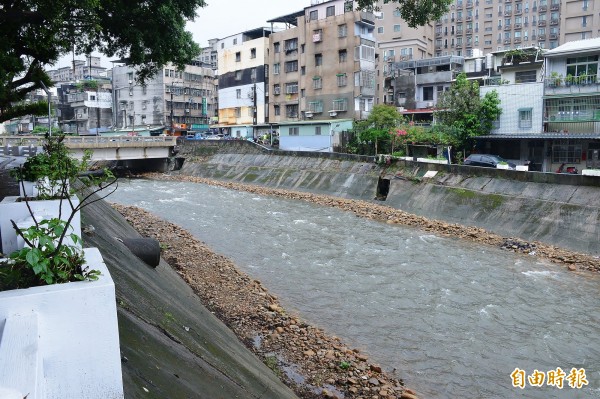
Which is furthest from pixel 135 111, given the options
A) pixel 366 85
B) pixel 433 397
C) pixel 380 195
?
pixel 433 397

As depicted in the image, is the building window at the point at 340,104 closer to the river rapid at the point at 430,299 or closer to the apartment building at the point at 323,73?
the apartment building at the point at 323,73

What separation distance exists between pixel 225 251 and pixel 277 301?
22.7ft

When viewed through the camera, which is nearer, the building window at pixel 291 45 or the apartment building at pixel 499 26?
the building window at pixel 291 45

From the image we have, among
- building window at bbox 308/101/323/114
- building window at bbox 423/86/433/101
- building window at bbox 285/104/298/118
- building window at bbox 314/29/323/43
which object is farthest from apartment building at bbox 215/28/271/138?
building window at bbox 423/86/433/101

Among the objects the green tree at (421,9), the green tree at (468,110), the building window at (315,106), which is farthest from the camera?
the building window at (315,106)

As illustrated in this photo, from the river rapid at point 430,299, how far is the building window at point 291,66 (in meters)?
32.6

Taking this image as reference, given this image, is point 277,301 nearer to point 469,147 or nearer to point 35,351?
point 35,351

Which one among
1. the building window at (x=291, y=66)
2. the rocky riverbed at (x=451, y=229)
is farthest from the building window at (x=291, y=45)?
the rocky riverbed at (x=451, y=229)

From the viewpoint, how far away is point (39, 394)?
2768mm

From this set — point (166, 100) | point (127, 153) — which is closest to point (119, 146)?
point (127, 153)

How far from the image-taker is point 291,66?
2189 inches

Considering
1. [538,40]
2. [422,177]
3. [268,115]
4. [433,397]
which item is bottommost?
[433,397]

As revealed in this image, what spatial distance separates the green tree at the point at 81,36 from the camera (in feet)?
35.6

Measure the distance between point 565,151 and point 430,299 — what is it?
76.9 ft
